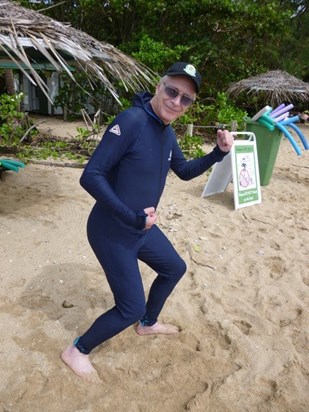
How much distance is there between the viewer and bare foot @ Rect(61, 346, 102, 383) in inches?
83.4

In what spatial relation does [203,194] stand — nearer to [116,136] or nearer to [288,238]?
[288,238]

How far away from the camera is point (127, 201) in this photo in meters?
1.82

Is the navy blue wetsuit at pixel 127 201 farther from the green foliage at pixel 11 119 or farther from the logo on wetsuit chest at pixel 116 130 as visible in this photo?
the green foliage at pixel 11 119

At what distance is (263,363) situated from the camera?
2.37 metres

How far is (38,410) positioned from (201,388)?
95 cm

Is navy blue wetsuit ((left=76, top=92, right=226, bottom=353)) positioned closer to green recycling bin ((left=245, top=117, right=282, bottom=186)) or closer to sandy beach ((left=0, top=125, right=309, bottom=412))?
sandy beach ((left=0, top=125, right=309, bottom=412))

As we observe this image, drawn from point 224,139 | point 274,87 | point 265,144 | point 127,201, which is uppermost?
point 274,87

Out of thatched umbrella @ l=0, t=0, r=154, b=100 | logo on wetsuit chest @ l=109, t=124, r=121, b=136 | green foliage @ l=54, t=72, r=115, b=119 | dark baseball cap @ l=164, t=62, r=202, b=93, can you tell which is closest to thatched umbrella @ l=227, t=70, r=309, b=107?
green foliage @ l=54, t=72, r=115, b=119

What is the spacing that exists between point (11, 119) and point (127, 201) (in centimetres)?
602

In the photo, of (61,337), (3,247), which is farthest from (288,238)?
(3,247)

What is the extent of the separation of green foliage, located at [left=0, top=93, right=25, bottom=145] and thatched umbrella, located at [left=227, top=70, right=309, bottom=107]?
7661mm

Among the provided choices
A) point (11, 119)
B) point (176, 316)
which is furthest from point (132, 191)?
point (11, 119)

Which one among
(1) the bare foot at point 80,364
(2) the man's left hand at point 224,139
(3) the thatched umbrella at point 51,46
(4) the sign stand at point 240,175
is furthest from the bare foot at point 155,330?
(4) the sign stand at point 240,175

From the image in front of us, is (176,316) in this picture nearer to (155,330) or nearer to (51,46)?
(155,330)
